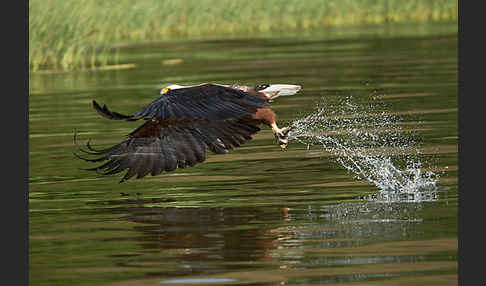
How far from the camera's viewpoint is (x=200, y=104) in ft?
26.3

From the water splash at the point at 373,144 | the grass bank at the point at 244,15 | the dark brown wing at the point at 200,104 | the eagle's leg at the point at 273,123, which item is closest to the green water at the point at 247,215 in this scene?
the water splash at the point at 373,144

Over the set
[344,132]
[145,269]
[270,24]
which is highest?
[270,24]

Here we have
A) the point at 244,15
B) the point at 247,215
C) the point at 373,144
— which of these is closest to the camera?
the point at 247,215

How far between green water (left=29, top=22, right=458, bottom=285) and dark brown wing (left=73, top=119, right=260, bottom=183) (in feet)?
0.71

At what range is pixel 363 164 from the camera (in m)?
9.89

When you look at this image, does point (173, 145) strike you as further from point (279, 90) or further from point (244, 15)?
point (244, 15)

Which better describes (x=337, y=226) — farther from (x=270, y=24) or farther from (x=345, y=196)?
(x=270, y=24)

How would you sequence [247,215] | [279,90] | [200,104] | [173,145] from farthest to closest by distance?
1. [173,145]
2. [279,90]
3. [200,104]
4. [247,215]

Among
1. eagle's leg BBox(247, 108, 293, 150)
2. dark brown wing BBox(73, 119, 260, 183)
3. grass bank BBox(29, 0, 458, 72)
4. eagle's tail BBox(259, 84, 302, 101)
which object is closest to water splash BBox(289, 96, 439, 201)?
eagle's leg BBox(247, 108, 293, 150)

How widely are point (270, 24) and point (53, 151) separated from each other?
722 inches

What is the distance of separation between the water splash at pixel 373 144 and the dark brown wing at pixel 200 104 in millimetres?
681

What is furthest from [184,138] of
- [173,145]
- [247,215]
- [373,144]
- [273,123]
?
[373,144]

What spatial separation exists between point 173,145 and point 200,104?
1.22m

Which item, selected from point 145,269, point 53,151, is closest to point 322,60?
point 53,151
